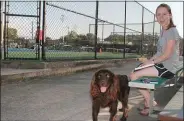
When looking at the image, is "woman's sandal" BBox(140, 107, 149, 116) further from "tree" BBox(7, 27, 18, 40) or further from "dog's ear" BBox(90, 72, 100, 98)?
"tree" BBox(7, 27, 18, 40)

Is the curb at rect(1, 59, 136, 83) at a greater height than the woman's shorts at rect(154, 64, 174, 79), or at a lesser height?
lesser

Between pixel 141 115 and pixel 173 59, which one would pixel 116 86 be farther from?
pixel 141 115

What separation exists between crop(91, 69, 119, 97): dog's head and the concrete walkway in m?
0.53

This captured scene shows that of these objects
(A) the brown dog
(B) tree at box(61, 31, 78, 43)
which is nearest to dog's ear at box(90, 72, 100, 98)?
(A) the brown dog

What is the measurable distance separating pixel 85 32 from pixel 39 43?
12.1ft

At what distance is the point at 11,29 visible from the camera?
443 inches

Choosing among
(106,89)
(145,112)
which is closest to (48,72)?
(145,112)

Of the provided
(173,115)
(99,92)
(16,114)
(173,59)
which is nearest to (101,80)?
(99,92)

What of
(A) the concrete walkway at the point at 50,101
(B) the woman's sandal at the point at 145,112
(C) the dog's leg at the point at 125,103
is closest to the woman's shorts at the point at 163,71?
(A) the concrete walkway at the point at 50,101

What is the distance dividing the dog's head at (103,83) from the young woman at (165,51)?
0.92 ft

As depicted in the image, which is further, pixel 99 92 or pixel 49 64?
pixel 49 64

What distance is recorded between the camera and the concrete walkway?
525 cm

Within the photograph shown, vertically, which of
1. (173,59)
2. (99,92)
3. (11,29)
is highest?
(11,29)

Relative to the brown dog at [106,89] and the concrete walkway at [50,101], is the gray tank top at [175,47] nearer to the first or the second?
the concrete walkway at [50,101]
